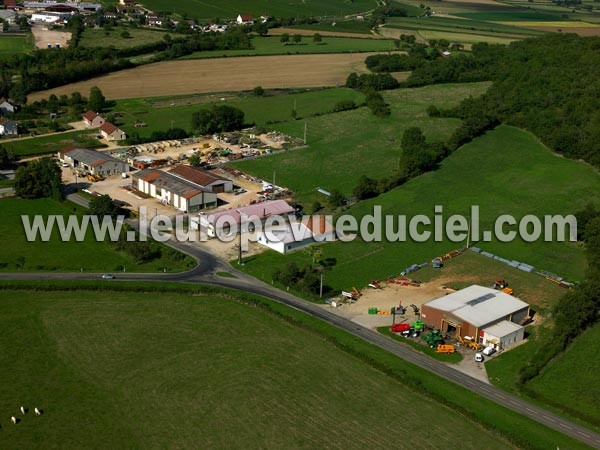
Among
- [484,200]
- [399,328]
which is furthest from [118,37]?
[399,328]

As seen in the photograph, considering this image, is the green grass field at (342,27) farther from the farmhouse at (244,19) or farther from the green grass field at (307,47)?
the farmhouse at (244,19)

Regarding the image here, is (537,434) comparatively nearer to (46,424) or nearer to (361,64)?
(46,424)

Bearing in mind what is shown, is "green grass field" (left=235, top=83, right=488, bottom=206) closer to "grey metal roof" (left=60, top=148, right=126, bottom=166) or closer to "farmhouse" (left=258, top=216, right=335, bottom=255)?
"farmhouse" (left=258, top=216, right=335, bottom=255)

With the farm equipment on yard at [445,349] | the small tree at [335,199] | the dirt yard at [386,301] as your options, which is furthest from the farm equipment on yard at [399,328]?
the small tree at [335,199]

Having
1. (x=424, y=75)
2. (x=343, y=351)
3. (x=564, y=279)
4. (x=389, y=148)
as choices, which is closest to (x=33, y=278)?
(x=343, y=351)

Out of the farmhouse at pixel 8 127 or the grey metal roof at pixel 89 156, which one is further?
the farmhouse at pixel 8 127

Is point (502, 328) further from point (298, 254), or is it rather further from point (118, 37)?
point (118, 37)

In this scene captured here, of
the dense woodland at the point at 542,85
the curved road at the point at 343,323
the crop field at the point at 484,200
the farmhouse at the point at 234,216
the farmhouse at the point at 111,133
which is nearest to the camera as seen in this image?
the curved road at the point at 343,323
